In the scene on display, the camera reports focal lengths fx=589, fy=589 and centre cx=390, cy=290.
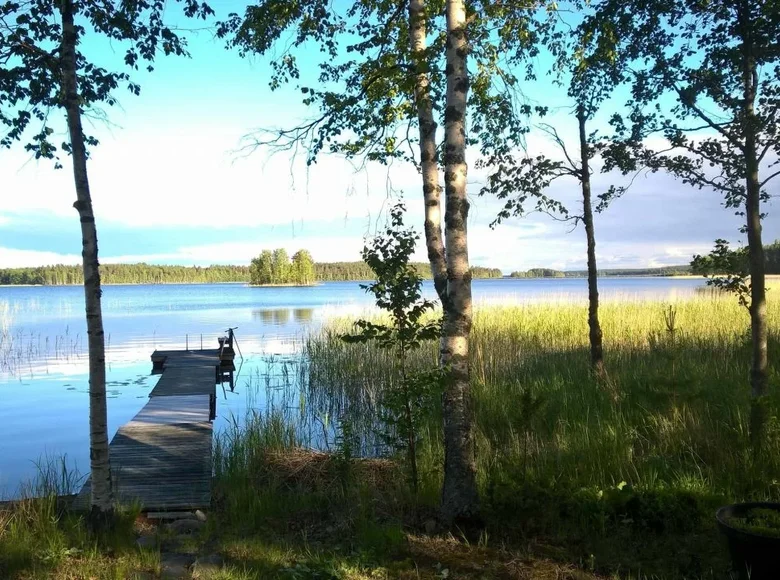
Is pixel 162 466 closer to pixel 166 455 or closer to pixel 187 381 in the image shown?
pixel 166 455

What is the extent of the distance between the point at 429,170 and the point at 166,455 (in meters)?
4.56

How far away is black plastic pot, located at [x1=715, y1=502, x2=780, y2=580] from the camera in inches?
120

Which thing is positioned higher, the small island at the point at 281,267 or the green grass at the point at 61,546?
the small island at the point at 281,267

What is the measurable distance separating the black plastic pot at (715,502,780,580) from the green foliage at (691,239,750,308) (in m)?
3.22

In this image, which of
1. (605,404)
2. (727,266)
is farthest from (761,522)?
(605,404)

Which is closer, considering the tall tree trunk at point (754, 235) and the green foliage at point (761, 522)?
the green foliage at point (761, 522)

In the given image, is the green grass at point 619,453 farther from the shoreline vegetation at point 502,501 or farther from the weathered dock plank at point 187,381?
the weathered dock plank at point 187,381

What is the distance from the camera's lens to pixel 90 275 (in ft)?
14.6

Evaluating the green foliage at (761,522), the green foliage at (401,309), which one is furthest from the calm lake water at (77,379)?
the green foliage at (761,522)

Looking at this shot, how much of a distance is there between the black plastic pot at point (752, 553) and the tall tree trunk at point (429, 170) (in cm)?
267

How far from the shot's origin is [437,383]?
436 centimetres

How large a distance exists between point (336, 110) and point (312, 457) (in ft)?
12.3

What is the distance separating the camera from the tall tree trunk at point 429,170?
525 centimetres

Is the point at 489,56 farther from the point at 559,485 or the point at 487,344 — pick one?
the point at 487,344
